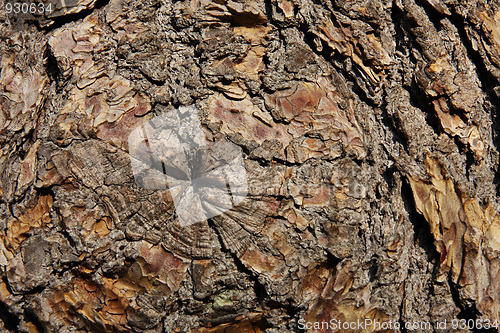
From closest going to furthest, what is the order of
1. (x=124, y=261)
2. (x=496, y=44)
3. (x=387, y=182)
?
(x=124, y=261) → (x=387, y=182) → (x=496, y=44)

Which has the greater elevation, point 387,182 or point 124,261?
point 387,182

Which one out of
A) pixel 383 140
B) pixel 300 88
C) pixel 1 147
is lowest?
pixel 1 147

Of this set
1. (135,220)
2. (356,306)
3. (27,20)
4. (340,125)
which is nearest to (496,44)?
(340,125)

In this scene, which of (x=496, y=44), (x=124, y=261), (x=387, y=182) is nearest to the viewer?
(x=124, y=261)

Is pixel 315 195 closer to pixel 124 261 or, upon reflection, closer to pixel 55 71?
pixel 124 261

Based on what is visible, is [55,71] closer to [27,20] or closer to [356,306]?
[27,20]

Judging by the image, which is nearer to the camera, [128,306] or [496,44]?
[128,306]
